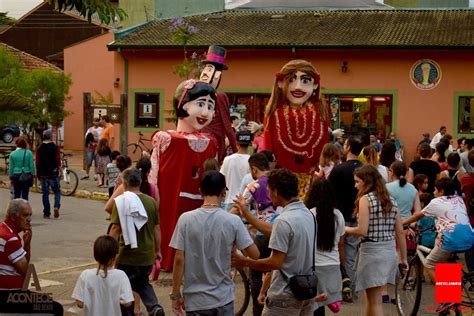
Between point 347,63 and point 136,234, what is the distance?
20.8 m

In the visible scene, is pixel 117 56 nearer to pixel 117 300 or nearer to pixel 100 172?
pixel 100 172

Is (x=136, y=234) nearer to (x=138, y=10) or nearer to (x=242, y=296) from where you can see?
(x=242, y=296)

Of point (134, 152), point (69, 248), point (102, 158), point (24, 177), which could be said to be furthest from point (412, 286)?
point (134, 152)

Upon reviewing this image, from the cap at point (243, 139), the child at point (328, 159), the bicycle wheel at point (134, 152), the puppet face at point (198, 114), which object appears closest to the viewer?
the child at point (328, 159)

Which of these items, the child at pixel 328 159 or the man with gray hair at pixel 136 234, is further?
the child at pixel 328 159

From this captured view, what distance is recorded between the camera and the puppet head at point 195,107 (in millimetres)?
11898

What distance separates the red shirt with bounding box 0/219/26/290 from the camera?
759 cm

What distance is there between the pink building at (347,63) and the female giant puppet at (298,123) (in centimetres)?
1604

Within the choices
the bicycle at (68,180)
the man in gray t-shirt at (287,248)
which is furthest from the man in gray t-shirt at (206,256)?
the bicycle at (68,180)

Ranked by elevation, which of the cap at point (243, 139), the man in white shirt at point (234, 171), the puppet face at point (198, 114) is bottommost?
the man in white shirt at point (234, 171)

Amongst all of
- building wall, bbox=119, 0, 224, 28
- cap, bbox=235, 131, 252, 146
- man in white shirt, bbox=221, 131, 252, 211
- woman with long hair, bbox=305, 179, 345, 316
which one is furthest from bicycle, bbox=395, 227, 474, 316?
building wall, bbox=119, 0, 224, 28

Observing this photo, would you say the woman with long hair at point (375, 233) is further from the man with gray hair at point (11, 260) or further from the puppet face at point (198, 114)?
the puppet face at point (198, 114)

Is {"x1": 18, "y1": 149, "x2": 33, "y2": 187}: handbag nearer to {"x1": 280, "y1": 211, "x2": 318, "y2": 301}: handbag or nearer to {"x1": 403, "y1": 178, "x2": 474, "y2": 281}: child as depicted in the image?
{"x1": 403, "y1": 178, "x2": 474, "y2": 281}: child

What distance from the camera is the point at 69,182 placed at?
72.4ft
